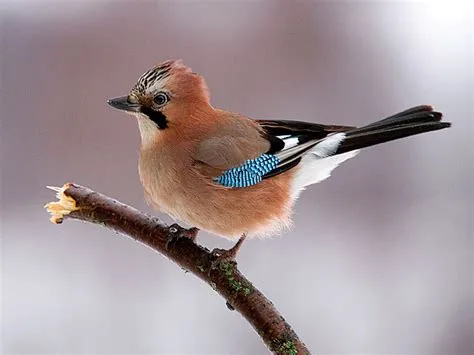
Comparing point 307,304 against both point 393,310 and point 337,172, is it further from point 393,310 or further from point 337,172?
point 337,172

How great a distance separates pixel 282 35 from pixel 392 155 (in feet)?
2.14

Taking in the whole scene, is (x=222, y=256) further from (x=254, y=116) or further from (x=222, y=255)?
(x=254, y=116)

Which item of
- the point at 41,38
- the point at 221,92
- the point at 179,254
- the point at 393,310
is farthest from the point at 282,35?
Result: the point at 179,254

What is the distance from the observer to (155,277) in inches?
115

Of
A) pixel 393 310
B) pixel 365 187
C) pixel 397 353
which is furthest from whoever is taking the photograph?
pixel 365 187

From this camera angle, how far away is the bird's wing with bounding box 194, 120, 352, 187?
1.43 metres

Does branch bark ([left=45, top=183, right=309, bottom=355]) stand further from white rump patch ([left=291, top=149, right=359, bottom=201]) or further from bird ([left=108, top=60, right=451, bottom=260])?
white rump patch ([left=291, top=149, right=359, bottom=201])

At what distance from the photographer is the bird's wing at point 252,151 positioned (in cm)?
143

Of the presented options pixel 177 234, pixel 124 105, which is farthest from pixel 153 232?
pixel 124 105

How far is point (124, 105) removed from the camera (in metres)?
1.28

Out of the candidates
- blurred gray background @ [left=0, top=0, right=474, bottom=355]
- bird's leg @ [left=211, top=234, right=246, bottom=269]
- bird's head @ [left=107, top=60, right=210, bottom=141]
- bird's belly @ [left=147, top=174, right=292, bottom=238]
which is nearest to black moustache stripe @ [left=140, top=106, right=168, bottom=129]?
bird's head @ [left=107, top=60, right=210, bottom=141]

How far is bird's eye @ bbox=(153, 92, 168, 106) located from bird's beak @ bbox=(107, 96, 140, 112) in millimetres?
40

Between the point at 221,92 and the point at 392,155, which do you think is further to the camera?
the point at 392,155

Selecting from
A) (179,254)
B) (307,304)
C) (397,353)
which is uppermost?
(307,304)
